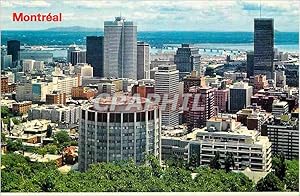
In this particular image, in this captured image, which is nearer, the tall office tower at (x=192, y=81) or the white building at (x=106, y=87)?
the white building at (x=106, y=87)

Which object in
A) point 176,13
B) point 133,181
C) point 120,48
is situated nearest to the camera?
point 133,181

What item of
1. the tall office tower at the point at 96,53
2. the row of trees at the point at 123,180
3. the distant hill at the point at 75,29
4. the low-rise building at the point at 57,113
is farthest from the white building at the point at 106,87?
the row of trees at the point at 123,180

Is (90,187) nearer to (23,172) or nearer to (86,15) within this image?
(23,172)

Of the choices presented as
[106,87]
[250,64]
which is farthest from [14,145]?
[250,64]

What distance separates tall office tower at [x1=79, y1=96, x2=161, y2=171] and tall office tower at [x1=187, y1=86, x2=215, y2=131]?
3.21 feet

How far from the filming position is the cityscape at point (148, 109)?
2.76 m

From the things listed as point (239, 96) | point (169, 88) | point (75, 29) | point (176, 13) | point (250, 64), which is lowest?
point (239, 96)

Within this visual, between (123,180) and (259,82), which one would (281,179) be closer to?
(123,180)

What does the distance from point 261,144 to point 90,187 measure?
7.62 ft

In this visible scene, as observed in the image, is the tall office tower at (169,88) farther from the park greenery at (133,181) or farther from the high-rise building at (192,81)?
the park greenery at (133,181)

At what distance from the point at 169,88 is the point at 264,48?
7.92 feet

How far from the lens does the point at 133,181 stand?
2.39 meters

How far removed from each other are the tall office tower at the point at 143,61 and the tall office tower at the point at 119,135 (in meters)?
2.11

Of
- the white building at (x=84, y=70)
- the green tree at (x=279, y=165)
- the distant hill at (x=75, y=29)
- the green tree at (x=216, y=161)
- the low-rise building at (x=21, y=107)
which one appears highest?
the distant hill at (x=75, y=29)
